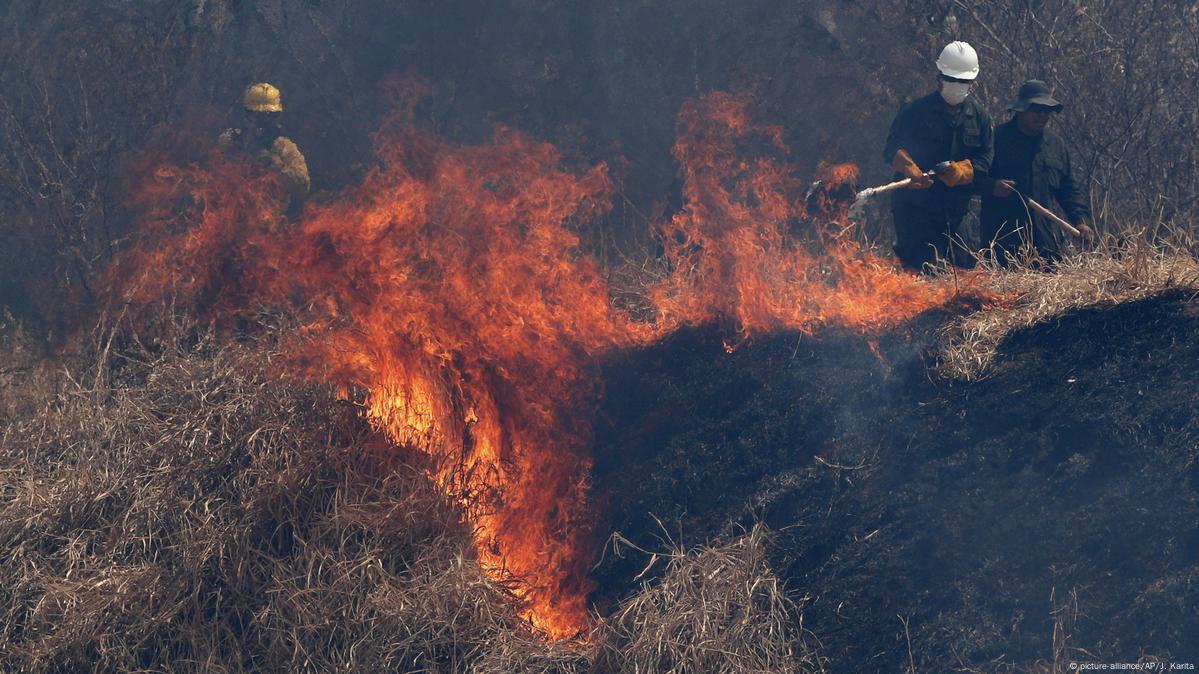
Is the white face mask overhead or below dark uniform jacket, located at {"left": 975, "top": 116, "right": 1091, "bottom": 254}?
overhead

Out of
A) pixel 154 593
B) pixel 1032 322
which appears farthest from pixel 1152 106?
pixel 154 593

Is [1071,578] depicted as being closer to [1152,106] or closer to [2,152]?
[1152,106]

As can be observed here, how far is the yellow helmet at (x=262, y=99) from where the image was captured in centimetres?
819

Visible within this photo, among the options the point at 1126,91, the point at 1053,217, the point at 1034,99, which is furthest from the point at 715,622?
the point at 1126,91

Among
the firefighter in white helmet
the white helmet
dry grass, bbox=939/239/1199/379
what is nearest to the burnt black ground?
dry grass, bbox=939/239/1199/379

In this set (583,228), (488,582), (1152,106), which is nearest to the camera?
(488,582)

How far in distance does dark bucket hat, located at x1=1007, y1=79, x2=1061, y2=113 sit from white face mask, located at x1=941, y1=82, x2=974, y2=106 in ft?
1.24

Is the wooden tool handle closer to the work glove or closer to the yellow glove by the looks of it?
the yellow glove

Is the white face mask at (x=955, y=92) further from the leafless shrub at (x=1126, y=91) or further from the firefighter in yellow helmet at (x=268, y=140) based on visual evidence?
the firefighter in yellow helmet at (x=268, y=140)

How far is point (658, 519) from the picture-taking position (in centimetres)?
495

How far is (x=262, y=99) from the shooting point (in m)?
8.23

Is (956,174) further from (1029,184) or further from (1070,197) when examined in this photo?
(1070,197)

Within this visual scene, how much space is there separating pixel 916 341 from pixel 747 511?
1.42 meters

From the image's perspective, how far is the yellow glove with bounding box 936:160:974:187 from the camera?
19.4 ft
